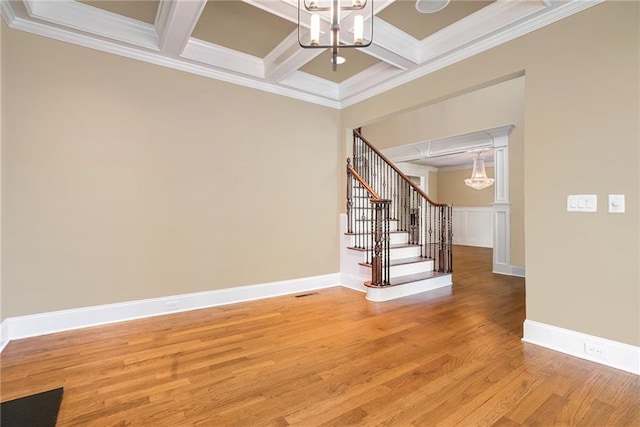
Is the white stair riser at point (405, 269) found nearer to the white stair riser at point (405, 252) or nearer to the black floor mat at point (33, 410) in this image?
the white stair riser at point (405, 252)

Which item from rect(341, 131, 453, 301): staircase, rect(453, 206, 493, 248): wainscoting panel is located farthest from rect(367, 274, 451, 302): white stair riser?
rect(453, 206, 493, 248): wainscoting panel

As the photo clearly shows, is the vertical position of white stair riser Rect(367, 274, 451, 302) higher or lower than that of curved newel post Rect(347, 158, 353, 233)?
lower

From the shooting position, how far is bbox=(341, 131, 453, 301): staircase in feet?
13.0

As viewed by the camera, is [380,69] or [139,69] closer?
[139,69]

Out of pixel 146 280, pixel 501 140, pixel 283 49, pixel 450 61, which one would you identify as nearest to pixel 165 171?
pixel 146 280

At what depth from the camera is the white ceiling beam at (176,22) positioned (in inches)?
99.7

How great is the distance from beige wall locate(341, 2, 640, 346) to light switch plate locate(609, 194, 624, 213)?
0.03 m

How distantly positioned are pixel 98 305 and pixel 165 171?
1497 millimetres

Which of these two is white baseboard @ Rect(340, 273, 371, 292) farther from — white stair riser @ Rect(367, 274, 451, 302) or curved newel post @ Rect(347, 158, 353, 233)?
curved newel post @ Rect(347, 158, 353, 233)

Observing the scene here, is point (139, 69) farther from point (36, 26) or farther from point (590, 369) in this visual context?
point (590, 369)

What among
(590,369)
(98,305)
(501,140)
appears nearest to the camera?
(590,369)

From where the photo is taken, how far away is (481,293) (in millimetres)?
4203

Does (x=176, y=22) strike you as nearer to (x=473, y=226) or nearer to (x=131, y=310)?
(x=131, y=310)

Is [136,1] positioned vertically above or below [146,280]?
above
